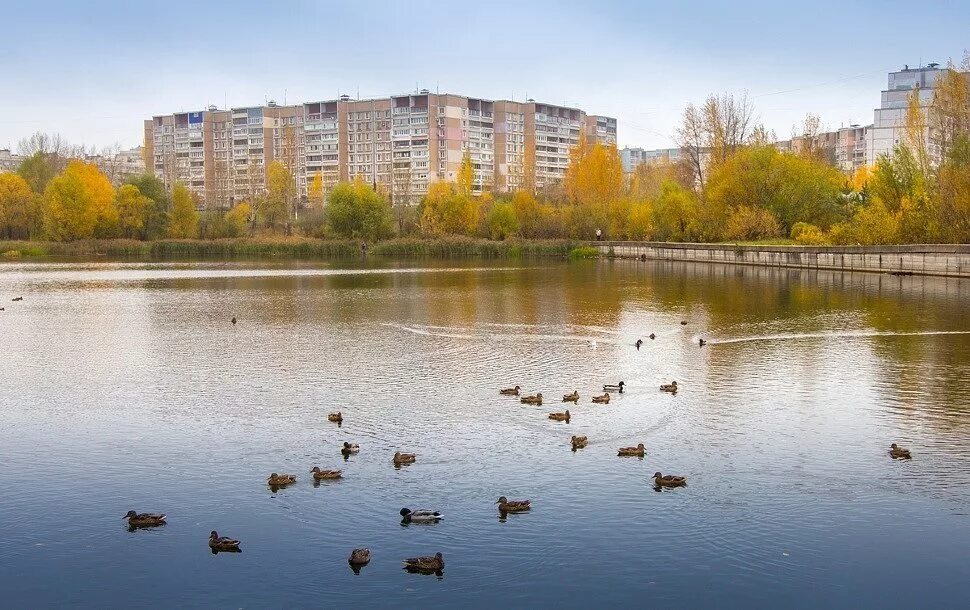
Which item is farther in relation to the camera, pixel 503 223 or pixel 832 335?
pixel 503 223

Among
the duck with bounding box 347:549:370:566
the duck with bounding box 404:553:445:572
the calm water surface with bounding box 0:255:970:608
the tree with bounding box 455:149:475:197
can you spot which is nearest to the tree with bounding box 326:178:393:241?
the tree with bounding box 455:149:475:197

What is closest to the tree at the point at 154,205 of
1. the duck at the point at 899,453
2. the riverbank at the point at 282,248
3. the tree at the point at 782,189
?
the riverbank at the point at 282,248

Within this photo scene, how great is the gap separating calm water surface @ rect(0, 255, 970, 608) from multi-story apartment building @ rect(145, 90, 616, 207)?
349 ft

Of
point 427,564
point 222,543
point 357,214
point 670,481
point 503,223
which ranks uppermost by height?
point 357,214

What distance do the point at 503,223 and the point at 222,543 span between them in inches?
3108

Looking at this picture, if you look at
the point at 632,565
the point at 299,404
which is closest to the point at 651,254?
the point at 299,404

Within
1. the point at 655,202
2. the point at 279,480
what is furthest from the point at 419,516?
the point at 655,202

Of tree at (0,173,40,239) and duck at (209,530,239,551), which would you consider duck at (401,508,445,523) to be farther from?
tree at (0,173,40,239)

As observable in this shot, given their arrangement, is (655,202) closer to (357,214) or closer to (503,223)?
(503,223)

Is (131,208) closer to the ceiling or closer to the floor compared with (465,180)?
closer to the floor

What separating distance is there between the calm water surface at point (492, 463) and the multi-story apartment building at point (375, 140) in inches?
4192

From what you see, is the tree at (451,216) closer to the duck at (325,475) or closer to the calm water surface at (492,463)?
the calm water surface at (492,463)

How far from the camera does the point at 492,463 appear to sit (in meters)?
12.8

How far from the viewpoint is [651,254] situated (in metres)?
70.6
